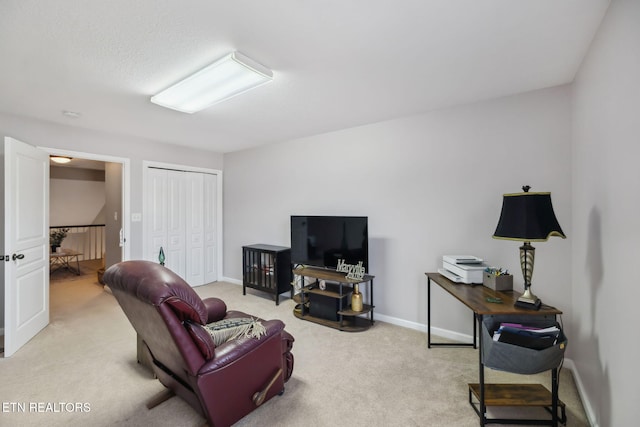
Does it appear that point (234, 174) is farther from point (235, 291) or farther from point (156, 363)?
point (156, 363)

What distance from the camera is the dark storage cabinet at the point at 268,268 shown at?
4012mm

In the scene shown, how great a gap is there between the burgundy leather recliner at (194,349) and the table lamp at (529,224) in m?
1.67

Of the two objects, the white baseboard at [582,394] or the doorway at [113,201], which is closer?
the white baseboard at [582,394]

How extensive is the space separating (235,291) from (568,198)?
14.4ft

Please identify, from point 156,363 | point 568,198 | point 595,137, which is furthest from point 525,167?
point 156,363

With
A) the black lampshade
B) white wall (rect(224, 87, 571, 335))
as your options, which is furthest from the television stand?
the black lampshade

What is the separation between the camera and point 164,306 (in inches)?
54.3

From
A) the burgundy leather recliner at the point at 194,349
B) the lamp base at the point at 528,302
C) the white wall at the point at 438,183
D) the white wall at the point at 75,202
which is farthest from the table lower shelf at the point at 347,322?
the white wall at the point at 75,202

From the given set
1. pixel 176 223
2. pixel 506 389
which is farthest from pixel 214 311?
pixel 176 223

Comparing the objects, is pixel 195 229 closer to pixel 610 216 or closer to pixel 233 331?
pixel 233 331

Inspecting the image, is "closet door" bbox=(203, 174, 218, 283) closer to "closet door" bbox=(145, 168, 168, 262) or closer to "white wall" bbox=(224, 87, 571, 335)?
"closet door" bbox=(145, 168, 168, 262)

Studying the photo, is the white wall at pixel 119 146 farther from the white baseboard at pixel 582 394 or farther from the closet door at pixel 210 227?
the white baseboard at pixel 582 394

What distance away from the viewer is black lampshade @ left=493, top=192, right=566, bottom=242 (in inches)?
68.9

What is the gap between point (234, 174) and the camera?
5.09 metres
